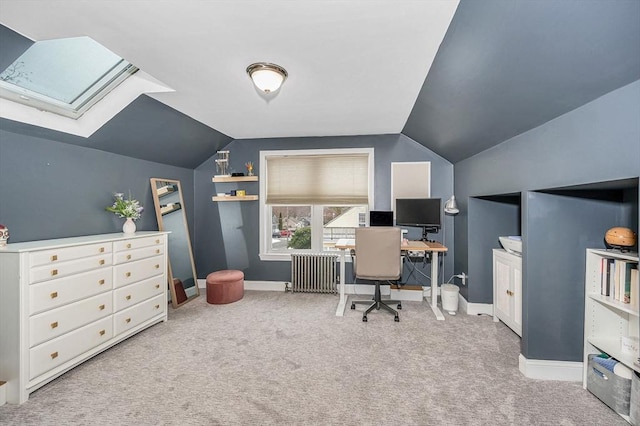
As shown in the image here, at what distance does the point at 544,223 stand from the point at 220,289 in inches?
146

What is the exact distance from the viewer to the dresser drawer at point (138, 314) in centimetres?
271

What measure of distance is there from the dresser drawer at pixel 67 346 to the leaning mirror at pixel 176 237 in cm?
127

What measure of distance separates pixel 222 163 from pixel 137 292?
7.68ft

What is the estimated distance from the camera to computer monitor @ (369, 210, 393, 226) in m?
4.05

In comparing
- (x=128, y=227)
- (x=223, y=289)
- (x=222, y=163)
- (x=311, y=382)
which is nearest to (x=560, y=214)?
(x=311, y=382)

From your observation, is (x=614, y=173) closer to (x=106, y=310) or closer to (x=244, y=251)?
(x=106, y=310)

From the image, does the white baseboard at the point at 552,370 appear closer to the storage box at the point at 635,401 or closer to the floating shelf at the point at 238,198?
the storage box at the point at 635,401

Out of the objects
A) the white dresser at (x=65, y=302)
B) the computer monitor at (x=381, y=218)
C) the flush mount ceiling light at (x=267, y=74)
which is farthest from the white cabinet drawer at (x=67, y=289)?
the computer monitor at (x=381, y=218)

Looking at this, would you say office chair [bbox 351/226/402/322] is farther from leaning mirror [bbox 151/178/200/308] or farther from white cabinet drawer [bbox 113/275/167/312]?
leaning mirror [bbox 151/178/200/308]

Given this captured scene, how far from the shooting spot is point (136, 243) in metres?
2.96

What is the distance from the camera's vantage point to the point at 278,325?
3209 mm

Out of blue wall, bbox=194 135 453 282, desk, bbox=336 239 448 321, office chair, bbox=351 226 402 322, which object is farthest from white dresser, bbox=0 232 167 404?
office chair, bbox=351 226 402 322

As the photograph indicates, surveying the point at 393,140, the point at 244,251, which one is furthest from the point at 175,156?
the point at 393,140

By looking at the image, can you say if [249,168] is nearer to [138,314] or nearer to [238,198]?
[238,198]
